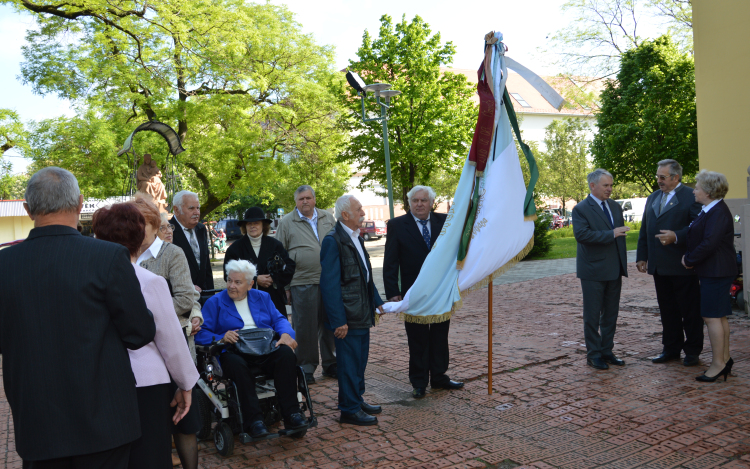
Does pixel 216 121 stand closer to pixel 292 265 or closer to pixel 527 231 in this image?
pixel 292 265

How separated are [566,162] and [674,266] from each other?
3614 cm

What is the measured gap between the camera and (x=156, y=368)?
8.61 ft

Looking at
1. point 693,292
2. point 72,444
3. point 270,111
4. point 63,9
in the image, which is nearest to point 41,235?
point 72,444

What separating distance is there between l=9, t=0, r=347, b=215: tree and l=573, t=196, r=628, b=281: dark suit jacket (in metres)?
14.1

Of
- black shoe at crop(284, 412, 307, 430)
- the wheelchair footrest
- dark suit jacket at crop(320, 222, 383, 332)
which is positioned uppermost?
dark suit jacket at crop(320, 222, 383, 332)

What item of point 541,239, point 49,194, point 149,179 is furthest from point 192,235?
point 541,239

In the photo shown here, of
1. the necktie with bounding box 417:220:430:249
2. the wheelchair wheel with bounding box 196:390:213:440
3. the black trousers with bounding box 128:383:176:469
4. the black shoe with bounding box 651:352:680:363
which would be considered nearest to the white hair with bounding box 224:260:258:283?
the wheelchair wheel with bounding box 196:390:213:440

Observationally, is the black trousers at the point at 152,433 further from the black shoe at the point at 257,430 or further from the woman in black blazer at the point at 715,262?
the woman in black blazer at the point at 715,262

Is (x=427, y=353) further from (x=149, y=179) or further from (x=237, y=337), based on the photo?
(x=149, y=179)

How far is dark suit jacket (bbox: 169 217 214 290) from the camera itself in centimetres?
529

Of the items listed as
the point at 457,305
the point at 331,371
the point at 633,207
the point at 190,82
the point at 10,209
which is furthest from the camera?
the point at 633,207

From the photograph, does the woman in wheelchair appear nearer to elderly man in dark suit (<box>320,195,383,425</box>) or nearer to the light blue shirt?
elderly man in dark suit (<box>320,195,383,425</box>)

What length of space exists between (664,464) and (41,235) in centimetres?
387

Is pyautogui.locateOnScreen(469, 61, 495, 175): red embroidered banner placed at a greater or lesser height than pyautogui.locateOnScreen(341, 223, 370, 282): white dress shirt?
greater
